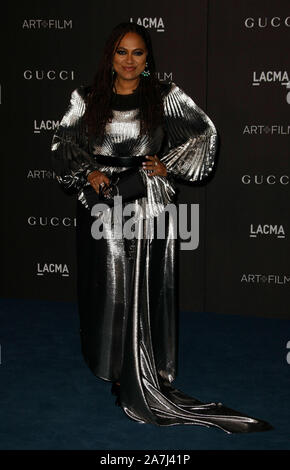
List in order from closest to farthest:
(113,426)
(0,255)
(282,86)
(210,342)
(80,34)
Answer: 1. (113,426)
2. (210,342)
3. (282,86)
4. (80,34)
5. (0,255)

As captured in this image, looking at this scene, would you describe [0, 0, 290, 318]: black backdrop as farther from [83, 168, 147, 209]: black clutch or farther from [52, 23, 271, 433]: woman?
[83, 168, 147, 209]: black clutch

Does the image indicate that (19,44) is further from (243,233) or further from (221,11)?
(243,233)

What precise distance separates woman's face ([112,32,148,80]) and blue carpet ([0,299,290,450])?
5.91 ft

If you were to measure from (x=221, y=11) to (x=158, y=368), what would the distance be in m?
2.99

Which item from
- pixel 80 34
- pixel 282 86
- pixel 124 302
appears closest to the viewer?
pixel 124 302

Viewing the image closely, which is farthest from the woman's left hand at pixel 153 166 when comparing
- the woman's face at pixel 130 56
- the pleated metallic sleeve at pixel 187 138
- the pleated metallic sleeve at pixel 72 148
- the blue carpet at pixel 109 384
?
the blue carpet at pixel 109 384

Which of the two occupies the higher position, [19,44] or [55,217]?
[19,44]

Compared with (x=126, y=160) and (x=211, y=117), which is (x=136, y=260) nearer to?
(x=126, y=160)

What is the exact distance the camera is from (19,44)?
636 cm

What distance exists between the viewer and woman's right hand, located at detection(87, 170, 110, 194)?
13.2 ft

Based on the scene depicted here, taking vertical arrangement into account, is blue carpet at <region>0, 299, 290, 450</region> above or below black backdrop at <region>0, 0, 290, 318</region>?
below

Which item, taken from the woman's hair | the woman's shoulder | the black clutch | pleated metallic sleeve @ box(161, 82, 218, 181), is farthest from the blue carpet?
the woman's shoulder

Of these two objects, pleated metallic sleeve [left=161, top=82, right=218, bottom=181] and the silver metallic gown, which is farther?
pleated metallic sleeve [left=161, top=82, right=218, bottom=181]

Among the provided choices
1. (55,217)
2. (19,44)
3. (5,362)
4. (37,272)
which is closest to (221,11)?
(19,44)
